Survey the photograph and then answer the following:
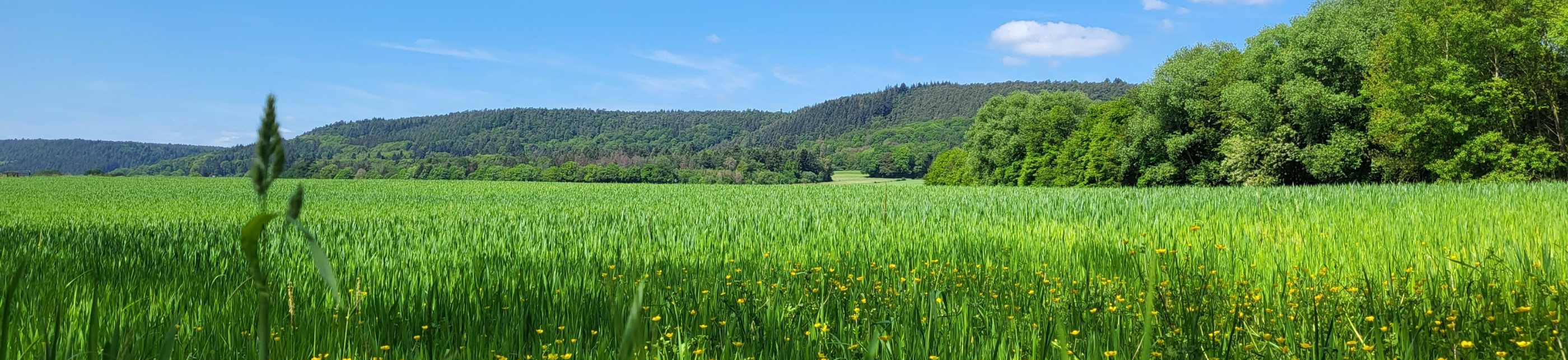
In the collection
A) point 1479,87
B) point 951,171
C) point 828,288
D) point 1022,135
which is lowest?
point 828,288

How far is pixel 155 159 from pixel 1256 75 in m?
145

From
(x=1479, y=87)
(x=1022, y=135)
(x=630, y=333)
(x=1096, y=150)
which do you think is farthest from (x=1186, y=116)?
(x=630, y=333)

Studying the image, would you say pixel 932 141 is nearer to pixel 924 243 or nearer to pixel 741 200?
pixel 741 200

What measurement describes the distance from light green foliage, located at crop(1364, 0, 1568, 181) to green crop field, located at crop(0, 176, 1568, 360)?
2170cm

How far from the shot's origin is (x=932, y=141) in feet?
528

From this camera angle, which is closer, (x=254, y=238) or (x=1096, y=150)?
(x=254, y=238)

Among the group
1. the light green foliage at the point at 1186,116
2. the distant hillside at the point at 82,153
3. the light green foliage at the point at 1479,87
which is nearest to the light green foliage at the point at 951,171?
the light green foliage at the point at 1186,116

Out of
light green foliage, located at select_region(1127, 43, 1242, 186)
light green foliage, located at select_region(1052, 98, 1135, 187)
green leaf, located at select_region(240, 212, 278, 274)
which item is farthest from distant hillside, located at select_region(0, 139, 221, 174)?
green leaf, located at select_region(240, 212, 278, 274)

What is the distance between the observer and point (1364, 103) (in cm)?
3269

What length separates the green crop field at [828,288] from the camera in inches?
113

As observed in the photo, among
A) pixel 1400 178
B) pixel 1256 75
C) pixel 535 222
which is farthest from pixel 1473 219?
pixel 1256 75

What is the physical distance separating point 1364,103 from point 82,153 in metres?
201

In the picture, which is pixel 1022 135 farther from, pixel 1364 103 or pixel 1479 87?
pixel 1479 87

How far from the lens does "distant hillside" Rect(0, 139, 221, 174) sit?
4931 inches
